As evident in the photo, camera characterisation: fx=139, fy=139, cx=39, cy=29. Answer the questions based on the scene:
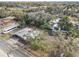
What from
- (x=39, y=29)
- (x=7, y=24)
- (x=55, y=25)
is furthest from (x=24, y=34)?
(x=55, y=25)

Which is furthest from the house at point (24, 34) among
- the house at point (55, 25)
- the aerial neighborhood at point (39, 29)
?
the house at point (55, 25)

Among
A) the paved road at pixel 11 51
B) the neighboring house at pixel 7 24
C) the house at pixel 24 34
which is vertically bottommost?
the paved road at pixel 11 51

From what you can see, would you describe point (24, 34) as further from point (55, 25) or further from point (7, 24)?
point (55, 25)

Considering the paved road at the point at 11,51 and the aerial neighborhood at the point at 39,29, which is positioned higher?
the aerial neighborhood at the point at 39,29

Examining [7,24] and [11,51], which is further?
[7,24]

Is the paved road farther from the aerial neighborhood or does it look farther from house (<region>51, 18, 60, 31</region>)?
house (<region>51, 18, 60, 31</region>)

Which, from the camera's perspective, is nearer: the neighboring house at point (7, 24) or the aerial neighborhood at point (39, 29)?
the aerial neighborhood at point (39, 29)

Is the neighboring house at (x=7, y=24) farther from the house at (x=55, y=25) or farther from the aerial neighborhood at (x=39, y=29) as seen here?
the house at (x=55, y=25)
